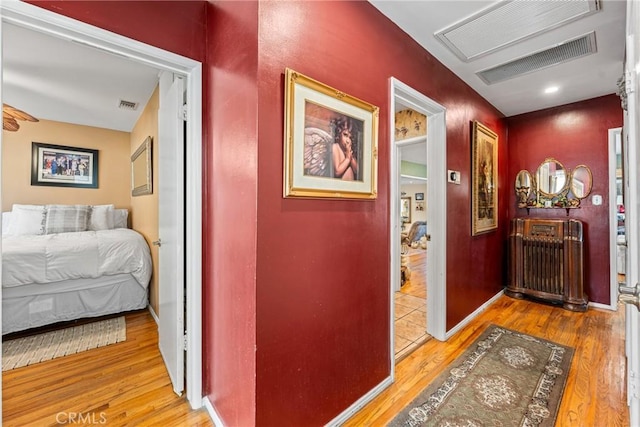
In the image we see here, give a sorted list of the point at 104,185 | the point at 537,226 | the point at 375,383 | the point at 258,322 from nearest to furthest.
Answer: the point at 258,322 → the point at 375,383 → the point at 537,226 → the point at 104,185

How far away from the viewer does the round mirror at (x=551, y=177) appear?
Answer: 3490 millimetres

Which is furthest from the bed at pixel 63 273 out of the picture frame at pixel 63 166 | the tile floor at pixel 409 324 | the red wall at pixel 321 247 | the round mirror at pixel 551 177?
the round mirror at pixel 551 177

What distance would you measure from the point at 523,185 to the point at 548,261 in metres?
1.07

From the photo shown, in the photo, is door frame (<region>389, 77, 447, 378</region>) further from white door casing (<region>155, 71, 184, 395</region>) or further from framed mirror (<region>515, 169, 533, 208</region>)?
framed mirror (<region>515, 169, 533, 208</region>)

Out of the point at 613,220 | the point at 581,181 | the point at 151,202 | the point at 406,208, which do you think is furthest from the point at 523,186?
the point at 406,208

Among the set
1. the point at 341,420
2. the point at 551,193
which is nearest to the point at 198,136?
the point at 341,420

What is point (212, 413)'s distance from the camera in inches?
64.3

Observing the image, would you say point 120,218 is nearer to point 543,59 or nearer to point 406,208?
point 543,59

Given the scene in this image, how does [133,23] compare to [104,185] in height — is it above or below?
above

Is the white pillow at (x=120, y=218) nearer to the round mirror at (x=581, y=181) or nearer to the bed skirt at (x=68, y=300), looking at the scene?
the bed skirt at (x=68, y=300)

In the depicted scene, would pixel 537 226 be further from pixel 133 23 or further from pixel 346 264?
pixel 133 23

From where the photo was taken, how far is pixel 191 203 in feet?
5.58

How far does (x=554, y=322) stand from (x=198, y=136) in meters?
3.83

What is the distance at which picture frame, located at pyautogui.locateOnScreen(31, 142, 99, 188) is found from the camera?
3930 millimetres
